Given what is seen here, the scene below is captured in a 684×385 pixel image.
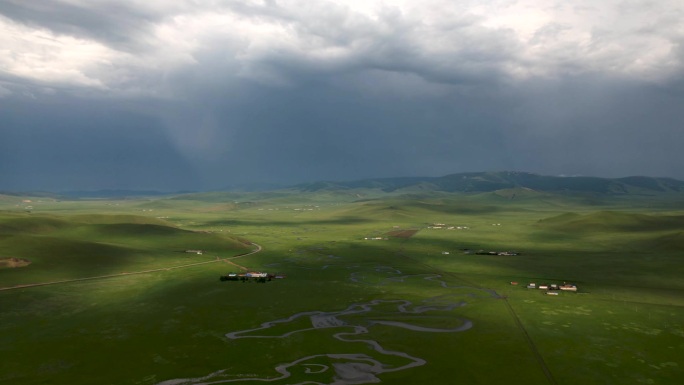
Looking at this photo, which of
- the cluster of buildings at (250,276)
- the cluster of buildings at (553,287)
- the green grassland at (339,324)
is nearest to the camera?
the green grassland at (339,324)

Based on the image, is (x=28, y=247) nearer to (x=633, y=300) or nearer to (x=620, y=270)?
(x=633, y=300)

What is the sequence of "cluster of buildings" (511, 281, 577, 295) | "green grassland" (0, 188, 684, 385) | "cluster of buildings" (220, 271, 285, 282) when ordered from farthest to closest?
"cluster of buildings" (220, 271, 285, 282)
"cluster of buildings" (511, 281, 577, 295)
"green grassland" (0, 188, 684, 385)

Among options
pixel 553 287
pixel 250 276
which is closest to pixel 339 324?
pixel 250 276

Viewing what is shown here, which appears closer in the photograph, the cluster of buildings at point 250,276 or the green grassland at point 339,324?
the green grassland at point 339,324

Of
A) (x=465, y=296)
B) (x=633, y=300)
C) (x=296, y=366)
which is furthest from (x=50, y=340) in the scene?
(x=633, y=300)

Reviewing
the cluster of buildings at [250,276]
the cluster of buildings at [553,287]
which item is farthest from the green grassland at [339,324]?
the cluster of buildings at [250,276]

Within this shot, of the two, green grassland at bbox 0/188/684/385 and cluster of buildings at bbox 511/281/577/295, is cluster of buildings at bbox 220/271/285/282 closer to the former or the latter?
green grassland at bbox 0/188/684/385

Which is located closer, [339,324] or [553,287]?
[339,324]

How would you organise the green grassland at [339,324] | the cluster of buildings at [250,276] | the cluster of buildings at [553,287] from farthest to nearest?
the cluster of buildings at [250,276], the cluster of buildings at [553,287], the green grassland at [339,324]

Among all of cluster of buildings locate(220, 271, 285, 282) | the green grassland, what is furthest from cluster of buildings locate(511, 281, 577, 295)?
cluster of buildings locate(220, 271, 285, 282)

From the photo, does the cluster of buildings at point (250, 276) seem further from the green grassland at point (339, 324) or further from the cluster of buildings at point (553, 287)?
the cluster of buildings at point (553, 287)

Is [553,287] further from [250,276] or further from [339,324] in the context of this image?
[250,276]
